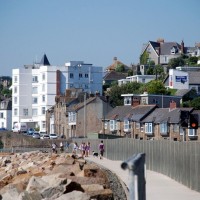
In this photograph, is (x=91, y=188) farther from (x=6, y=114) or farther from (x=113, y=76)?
(x=113, y=76)

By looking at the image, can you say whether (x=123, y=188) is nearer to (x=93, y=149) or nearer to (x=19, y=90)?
(x=93, y=149)

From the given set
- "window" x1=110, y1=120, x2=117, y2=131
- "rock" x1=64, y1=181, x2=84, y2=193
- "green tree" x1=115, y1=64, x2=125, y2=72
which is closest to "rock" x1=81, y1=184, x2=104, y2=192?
"rock" x1=64, y1=181, x2=84, y2=193

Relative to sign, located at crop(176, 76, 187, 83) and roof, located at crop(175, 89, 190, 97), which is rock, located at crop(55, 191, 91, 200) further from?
sign, located at crop(176, 76, 187, 83)

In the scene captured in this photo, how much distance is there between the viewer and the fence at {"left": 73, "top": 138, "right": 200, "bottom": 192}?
2261 centimetres

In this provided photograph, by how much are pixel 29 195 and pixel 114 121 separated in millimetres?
58241

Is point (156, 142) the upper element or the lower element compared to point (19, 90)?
lower

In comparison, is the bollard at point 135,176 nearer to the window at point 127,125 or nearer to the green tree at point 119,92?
the window at point 127,125

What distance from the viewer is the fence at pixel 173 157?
22.6m

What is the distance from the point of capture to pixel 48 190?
1752 cm

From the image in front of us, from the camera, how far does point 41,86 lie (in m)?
108

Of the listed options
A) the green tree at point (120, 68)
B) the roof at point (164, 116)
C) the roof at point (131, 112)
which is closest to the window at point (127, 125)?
the roof at point (131, 112)

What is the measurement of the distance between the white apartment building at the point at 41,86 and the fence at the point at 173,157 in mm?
63041

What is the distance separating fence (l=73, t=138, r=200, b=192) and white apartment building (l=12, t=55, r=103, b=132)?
207 feet

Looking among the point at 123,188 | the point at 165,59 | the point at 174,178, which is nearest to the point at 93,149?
the point at 174,178
